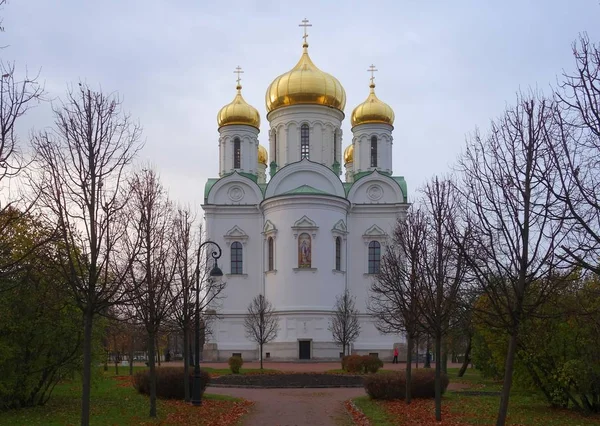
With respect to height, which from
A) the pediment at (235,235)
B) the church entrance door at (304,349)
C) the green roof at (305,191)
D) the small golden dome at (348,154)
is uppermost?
the small golden dome at (348,154)

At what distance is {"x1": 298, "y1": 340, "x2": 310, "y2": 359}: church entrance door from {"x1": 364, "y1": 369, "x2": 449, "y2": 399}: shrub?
2619cm

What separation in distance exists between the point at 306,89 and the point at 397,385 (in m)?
35.2

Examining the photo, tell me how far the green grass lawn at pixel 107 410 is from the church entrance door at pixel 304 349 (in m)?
24.8

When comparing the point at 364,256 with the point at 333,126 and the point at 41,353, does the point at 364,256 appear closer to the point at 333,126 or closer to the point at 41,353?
the point at 333,126

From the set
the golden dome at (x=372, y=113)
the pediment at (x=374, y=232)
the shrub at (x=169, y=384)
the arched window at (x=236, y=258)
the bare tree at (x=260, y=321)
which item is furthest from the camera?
the golden dome at (x=372, y=113)

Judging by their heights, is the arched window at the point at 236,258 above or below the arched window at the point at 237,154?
below

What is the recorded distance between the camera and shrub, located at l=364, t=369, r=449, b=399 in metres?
19.6

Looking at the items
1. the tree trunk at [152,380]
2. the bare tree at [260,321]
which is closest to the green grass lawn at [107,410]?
the tree trunk at [152,380]

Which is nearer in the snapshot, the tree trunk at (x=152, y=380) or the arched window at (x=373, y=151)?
the tree trunk at (x=152, y=380)

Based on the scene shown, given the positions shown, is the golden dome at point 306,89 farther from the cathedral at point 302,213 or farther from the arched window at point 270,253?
the arched window at point 270,253

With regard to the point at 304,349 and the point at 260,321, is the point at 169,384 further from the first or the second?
the point at 304,349

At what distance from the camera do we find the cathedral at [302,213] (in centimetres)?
4681

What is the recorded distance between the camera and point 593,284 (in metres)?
16.4

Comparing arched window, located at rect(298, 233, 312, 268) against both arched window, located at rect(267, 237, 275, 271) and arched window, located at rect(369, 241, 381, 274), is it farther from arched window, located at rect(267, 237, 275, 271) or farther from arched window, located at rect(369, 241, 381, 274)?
arched window, located at rect(369, 241, 381, 274)
